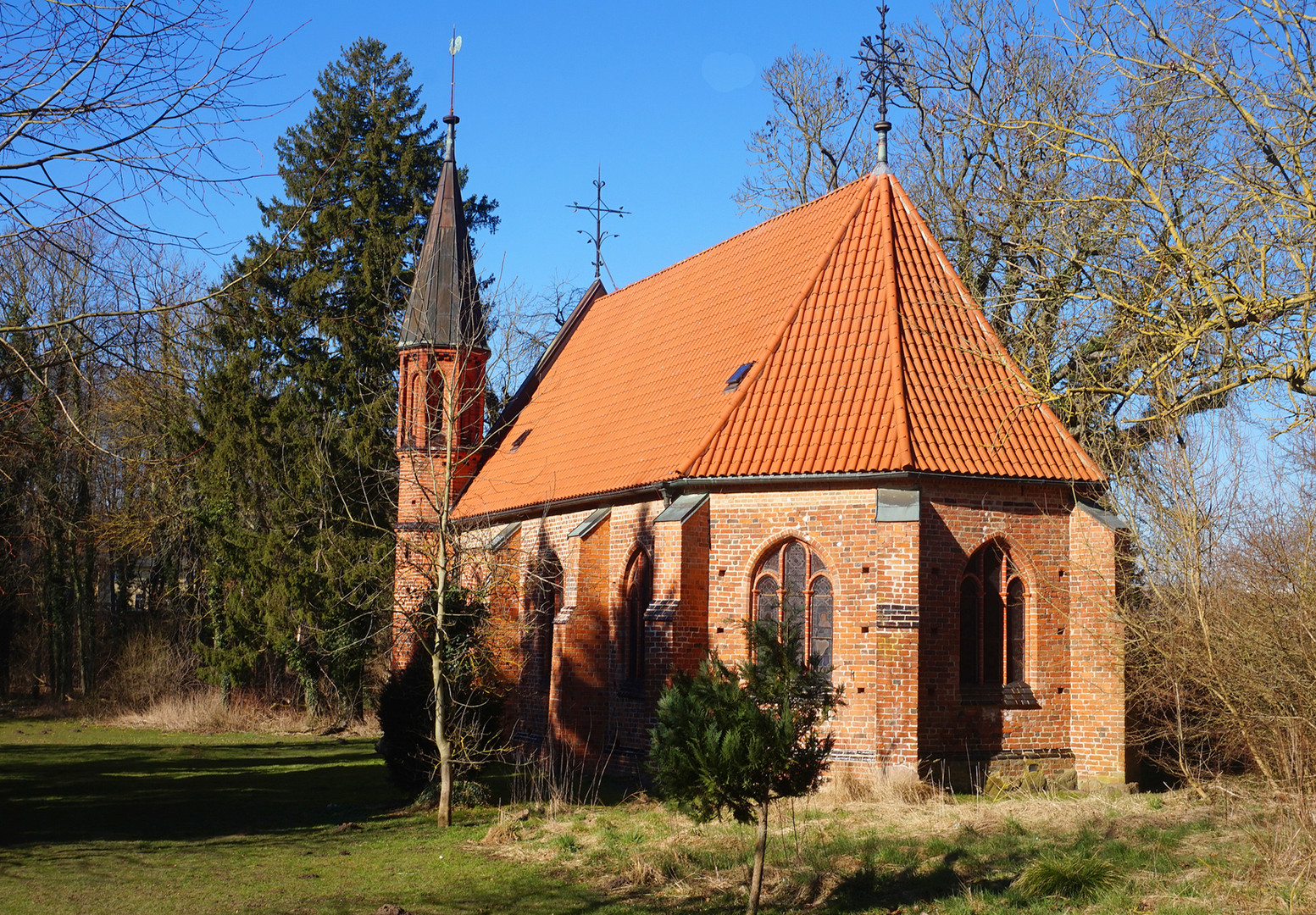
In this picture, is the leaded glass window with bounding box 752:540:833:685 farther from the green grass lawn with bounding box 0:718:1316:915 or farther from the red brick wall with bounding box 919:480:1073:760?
the green grass lawn with bounding box 0:718:1316:915

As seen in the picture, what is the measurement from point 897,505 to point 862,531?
Result: 1.99 ft

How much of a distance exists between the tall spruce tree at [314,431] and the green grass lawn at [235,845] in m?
6.33

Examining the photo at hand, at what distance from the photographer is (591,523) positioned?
60.0ft

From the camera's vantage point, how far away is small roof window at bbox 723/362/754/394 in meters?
17.1

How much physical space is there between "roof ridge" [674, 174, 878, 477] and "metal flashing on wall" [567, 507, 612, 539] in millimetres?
2827

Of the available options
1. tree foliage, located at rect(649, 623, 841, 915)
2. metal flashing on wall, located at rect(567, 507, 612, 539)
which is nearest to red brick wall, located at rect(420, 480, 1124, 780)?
metal flashing on wall, located at rect(567, 507, 612, 539)

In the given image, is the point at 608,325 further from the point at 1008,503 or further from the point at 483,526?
the point at 1008,503

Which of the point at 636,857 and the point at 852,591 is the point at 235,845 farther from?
the point at 852,591

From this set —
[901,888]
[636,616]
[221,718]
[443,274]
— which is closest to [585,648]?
[636,616]

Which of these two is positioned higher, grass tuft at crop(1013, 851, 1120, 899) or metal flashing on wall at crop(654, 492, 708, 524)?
metal flashing on wall at crop(654, 492, 708, 524)

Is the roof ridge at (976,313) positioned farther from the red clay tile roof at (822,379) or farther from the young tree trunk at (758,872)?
the young tree trunk at (758,872)

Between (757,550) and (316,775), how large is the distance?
8.14 meters

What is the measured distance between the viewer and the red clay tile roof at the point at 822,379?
15.2 m

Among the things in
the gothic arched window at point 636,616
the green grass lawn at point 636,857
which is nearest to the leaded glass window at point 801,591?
the green grass lawn at point 636,857
